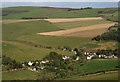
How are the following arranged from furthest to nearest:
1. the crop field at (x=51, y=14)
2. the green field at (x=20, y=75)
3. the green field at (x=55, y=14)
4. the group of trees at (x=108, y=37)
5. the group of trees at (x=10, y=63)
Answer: the green field at (x=55, y=14) < the crop field at (x=51, y=14) < the group of trees at (x=108, y=37) < the group of trees at (x=10, y=63) < the green field at (x=20, y=75)

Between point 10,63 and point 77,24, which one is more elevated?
point 10,63

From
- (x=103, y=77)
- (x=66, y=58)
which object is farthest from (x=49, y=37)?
(x=103, y=77)

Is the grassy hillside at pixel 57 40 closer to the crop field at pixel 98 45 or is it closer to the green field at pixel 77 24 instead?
the crop field at pixel 98 45

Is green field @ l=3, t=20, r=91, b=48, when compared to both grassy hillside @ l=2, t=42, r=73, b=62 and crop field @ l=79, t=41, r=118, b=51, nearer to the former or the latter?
crop field @ l=79, t=41, r=118, b=51

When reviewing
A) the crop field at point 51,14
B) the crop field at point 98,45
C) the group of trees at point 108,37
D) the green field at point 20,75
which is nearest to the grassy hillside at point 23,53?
the crop field at point 98,45

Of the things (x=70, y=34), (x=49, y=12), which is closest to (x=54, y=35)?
(x=70, y=34)

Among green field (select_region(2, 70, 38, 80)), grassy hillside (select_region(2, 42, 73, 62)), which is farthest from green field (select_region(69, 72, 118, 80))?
grassy hillside (select_region(2, 42, 73, 62))

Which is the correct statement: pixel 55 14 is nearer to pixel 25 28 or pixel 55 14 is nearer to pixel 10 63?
pixel 25 28

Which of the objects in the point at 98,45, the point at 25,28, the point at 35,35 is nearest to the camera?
the point at 98,45

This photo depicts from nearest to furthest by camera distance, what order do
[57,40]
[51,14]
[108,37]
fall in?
[108,37] → [57,40] → [51,14]
